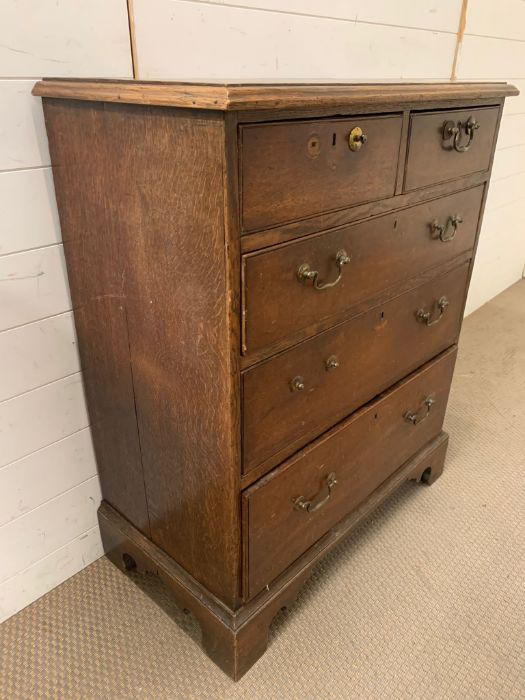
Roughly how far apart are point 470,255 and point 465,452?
28.0 inches

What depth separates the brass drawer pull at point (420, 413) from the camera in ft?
4.55

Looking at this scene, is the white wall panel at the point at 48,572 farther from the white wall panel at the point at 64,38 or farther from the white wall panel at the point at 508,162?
the white wall panel at the point at 508,162

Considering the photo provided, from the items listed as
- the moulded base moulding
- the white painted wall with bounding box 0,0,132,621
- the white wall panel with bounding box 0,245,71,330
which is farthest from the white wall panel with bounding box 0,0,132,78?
the moulded base moulding

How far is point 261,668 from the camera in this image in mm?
1147

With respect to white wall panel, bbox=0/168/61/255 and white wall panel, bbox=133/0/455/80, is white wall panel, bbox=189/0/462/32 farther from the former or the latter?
white wall panel, bbox=0/168/61/255

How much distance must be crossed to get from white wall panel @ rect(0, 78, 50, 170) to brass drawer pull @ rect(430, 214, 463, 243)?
782mm

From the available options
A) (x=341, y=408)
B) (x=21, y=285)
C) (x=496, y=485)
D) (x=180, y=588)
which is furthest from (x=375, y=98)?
(x=496, y=485)

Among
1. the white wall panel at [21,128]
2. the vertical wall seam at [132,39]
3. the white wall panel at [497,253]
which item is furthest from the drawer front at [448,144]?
the white wall panel at [497,253]

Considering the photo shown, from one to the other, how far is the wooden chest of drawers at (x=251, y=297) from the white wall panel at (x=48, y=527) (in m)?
0.04

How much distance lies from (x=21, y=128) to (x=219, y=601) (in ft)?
3.08

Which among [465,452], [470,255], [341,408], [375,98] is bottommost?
[465,452]

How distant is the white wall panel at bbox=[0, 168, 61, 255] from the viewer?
975 millimetres

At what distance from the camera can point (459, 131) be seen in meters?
1.11

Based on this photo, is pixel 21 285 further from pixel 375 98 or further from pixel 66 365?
pixel 375 98
